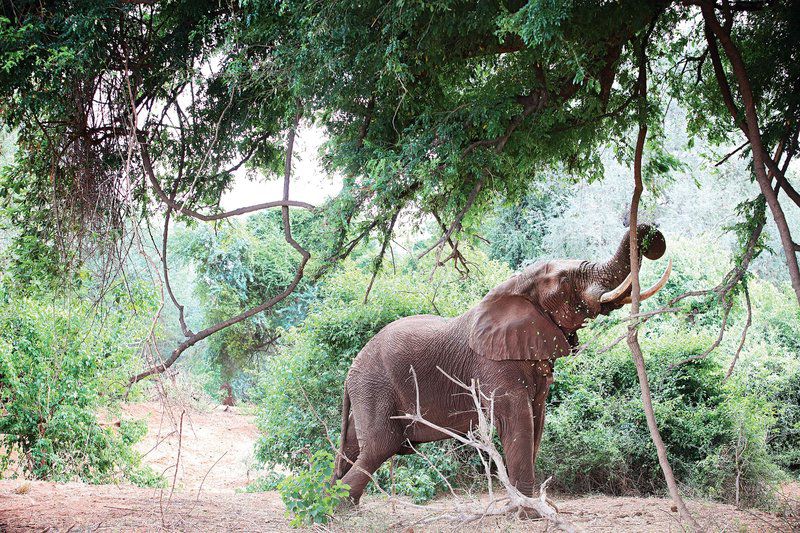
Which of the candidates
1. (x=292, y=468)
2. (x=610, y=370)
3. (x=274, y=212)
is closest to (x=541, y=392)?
(x=610, y=370)

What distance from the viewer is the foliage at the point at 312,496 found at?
698 cm

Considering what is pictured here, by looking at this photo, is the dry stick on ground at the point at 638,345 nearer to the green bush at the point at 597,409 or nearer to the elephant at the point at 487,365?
the elephant at the point at 487,365

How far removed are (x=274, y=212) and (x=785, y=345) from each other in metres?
18.4

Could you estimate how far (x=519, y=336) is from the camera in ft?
25.5

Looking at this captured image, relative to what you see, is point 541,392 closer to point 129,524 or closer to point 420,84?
point 420,84

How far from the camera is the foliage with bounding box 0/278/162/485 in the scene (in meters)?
11.2

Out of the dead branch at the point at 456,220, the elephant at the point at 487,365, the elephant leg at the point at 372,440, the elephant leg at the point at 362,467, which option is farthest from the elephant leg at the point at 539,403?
the dead branch at the point at 456,220

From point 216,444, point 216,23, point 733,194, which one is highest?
point 733,194

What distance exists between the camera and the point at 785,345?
1562cm

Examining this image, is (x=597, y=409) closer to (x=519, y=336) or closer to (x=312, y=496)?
(x=519, y=336)

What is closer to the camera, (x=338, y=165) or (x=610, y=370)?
(x=338, y=165)

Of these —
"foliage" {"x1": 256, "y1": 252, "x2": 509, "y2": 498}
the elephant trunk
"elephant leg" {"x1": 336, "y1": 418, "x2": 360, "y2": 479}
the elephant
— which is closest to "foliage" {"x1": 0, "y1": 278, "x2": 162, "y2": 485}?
"foliage" {"x1": 256, "y1": 252, "x2": 509, "y2": 498}

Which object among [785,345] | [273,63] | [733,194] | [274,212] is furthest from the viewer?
[274,212]

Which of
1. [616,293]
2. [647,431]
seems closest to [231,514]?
[616,293]
